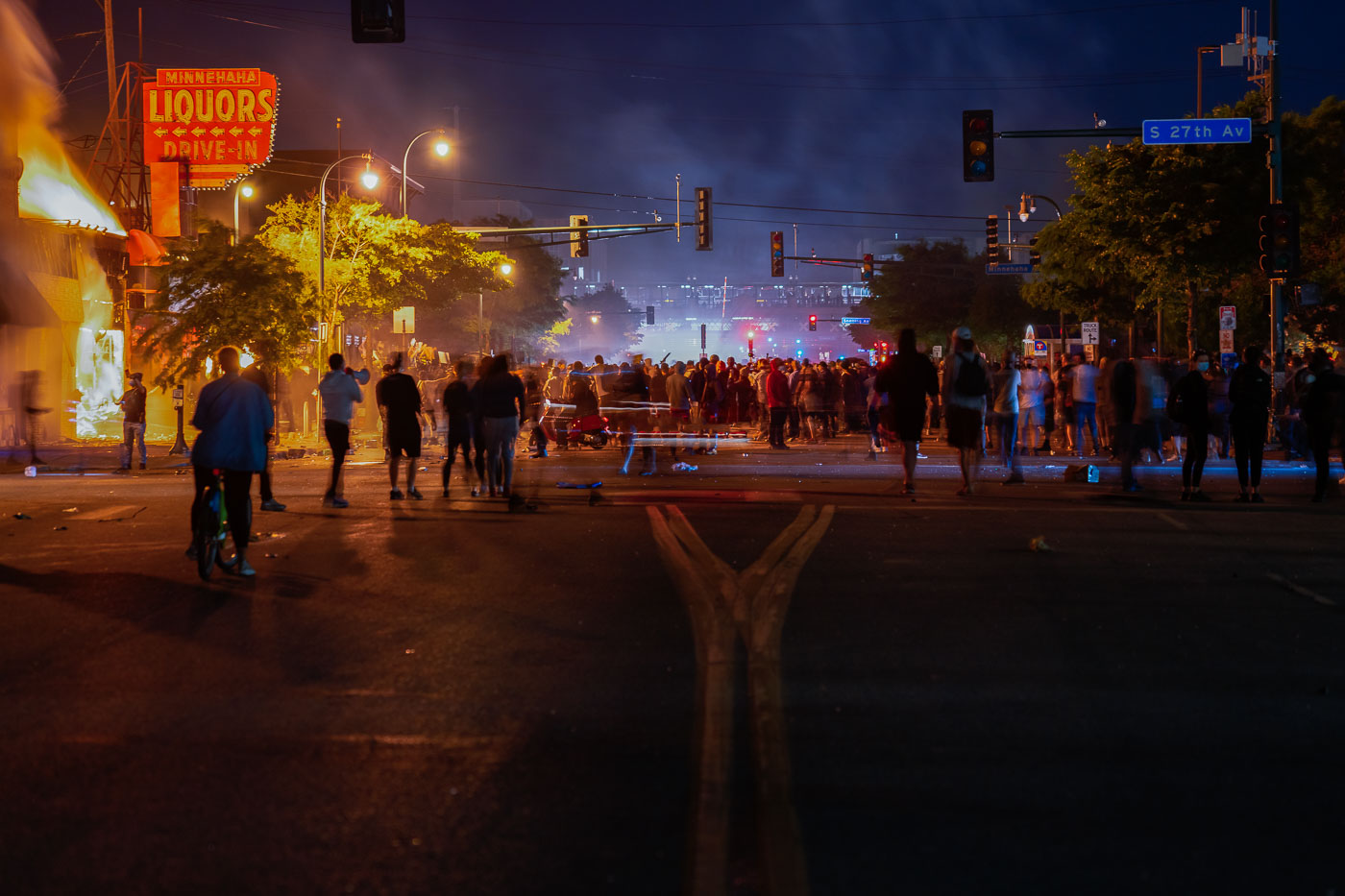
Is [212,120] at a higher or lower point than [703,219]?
higher

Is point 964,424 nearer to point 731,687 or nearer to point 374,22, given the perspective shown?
point 374,22

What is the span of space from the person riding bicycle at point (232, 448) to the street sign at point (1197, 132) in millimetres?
18951

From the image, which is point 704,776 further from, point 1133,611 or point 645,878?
point 1133,611

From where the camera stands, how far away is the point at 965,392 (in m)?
15.5

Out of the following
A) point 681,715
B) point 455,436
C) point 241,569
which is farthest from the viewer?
point 455,436

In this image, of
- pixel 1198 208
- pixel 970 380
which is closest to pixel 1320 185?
pixel 1198 208

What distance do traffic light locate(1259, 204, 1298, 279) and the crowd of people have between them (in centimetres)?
171

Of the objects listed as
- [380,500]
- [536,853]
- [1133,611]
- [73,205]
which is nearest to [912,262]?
[73,205]

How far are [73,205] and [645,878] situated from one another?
37592mm

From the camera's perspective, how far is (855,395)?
3425 cm

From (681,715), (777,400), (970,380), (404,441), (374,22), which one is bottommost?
(681,715)

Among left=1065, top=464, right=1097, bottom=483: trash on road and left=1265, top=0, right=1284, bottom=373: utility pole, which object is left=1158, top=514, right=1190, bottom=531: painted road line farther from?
left=1265, top=0, right=1284, bottom=373: utility pole

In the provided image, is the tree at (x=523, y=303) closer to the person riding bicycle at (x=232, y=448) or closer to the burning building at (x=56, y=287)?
the burning building at (x=56, y=287)

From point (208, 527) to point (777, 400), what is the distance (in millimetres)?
18684
